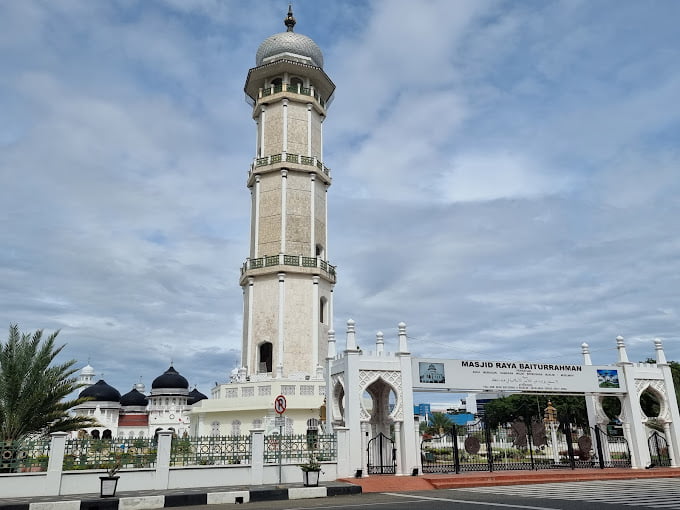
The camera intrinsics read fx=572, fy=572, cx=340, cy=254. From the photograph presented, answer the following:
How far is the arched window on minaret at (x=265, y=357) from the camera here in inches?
1288

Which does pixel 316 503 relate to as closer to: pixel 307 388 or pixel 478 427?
pixel 478 427

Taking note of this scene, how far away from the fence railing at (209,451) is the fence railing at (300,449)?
0.77 m

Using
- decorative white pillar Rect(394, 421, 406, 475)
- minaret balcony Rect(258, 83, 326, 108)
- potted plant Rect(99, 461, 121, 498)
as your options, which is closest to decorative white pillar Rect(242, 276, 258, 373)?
minaret balcony Rect(258, 83, 326, 108)

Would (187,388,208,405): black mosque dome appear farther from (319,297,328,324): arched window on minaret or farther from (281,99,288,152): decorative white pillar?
(281,99,288,152): decorative white pillar

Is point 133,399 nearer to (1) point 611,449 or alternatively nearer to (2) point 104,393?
(2) point 104,393

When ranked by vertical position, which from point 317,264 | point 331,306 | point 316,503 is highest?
point 317,264

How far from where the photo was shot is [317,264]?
32844mm

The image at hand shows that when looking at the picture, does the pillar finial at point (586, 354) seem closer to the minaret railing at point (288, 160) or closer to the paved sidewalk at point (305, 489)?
the paved sidewalk at point (305, 489)

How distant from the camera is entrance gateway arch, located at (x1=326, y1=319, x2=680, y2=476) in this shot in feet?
64.5

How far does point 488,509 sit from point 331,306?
881 inches

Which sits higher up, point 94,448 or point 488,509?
point 94,448

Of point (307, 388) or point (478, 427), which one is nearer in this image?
point (478, 427)

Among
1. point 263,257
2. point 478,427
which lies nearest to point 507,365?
point 478,427

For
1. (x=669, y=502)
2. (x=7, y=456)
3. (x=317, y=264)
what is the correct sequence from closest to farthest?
(x=669, y=502) → (x=7, y=456) → (x=317, y=264)
